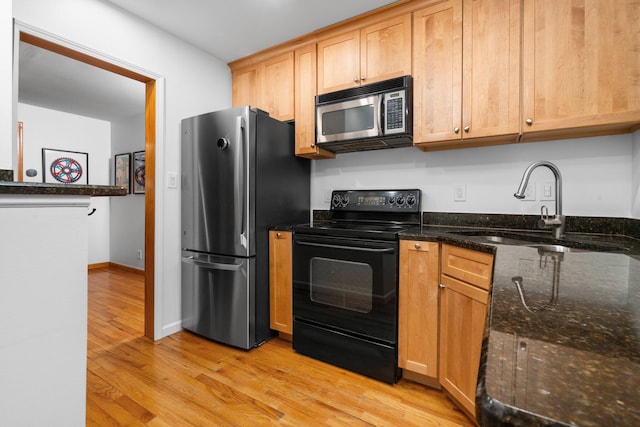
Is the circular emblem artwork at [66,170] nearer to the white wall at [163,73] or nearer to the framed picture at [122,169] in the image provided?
the framed picture at [122,169]

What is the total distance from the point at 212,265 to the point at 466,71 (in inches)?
85.0

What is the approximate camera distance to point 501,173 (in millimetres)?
2047

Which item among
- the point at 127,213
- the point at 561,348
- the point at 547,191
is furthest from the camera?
the point at 127,213

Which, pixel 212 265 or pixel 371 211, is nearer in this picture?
pixel 212 265

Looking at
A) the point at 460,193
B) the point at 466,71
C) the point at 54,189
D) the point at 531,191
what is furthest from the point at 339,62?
the point at 54,189

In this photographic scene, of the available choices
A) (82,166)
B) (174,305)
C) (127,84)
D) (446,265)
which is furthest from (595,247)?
(82,166)

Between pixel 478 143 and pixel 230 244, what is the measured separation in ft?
6.06

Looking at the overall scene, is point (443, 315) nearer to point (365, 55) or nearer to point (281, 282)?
point (281, 282)

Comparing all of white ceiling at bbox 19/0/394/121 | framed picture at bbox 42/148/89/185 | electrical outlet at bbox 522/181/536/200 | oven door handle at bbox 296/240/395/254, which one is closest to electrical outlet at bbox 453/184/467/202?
electrical outlet at bbox 522/181/536/200

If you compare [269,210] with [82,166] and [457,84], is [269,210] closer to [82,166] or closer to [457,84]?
[457,84]

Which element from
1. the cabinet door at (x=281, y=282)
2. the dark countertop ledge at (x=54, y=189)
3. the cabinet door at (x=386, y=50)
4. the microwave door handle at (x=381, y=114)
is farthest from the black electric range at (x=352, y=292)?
the dark countertop ledge at (x=54, y=189)

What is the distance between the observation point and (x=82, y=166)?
15.7 ft

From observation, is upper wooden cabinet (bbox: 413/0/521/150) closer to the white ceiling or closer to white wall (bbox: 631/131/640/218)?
the white ceiling

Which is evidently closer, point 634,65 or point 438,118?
point 634,65
